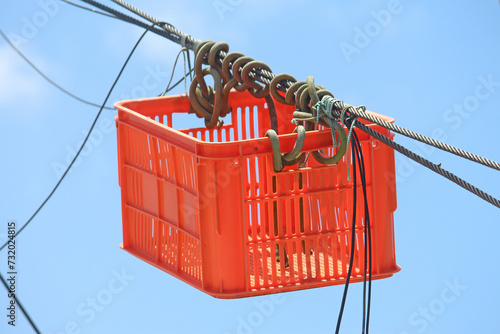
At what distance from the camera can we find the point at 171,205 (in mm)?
3834

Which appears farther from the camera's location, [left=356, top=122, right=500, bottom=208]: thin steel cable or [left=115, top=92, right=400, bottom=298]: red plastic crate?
[left=115, top=92, right=400, bottom=298]: red plastic crate

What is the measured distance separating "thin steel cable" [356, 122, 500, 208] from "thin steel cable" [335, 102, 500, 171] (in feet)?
0.12

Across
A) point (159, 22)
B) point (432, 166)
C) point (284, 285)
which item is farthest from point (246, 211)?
point (159, 22)

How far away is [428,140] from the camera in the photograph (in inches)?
130

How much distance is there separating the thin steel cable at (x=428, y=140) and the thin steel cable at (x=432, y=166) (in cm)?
4

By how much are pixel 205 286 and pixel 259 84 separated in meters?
0.82

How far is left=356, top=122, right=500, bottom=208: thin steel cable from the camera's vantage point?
10.5 feet

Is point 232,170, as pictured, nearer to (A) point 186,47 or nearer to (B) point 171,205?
(B) point 171,205

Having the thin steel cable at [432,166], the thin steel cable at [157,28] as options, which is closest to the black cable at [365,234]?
the thin steel cable at [432,166]

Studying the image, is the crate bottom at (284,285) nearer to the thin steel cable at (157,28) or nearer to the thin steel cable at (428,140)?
the thin steel cable at (428,140)

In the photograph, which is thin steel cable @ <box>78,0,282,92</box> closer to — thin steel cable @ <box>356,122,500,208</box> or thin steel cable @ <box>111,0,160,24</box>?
thin steel cable @ <box>111,0,160,24</box>

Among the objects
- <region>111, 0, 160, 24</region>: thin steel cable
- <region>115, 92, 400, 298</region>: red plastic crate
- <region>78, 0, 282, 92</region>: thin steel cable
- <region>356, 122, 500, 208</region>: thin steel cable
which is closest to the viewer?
<region>356, 122, 500, 208</region>: thin steel cable

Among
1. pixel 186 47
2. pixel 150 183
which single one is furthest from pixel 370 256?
pixel 186 47

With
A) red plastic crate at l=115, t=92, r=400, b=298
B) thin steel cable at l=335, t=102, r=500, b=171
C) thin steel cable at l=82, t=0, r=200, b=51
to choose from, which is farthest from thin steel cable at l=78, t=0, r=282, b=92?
thin steel cable at l=335, t=102, r=500, b=171
